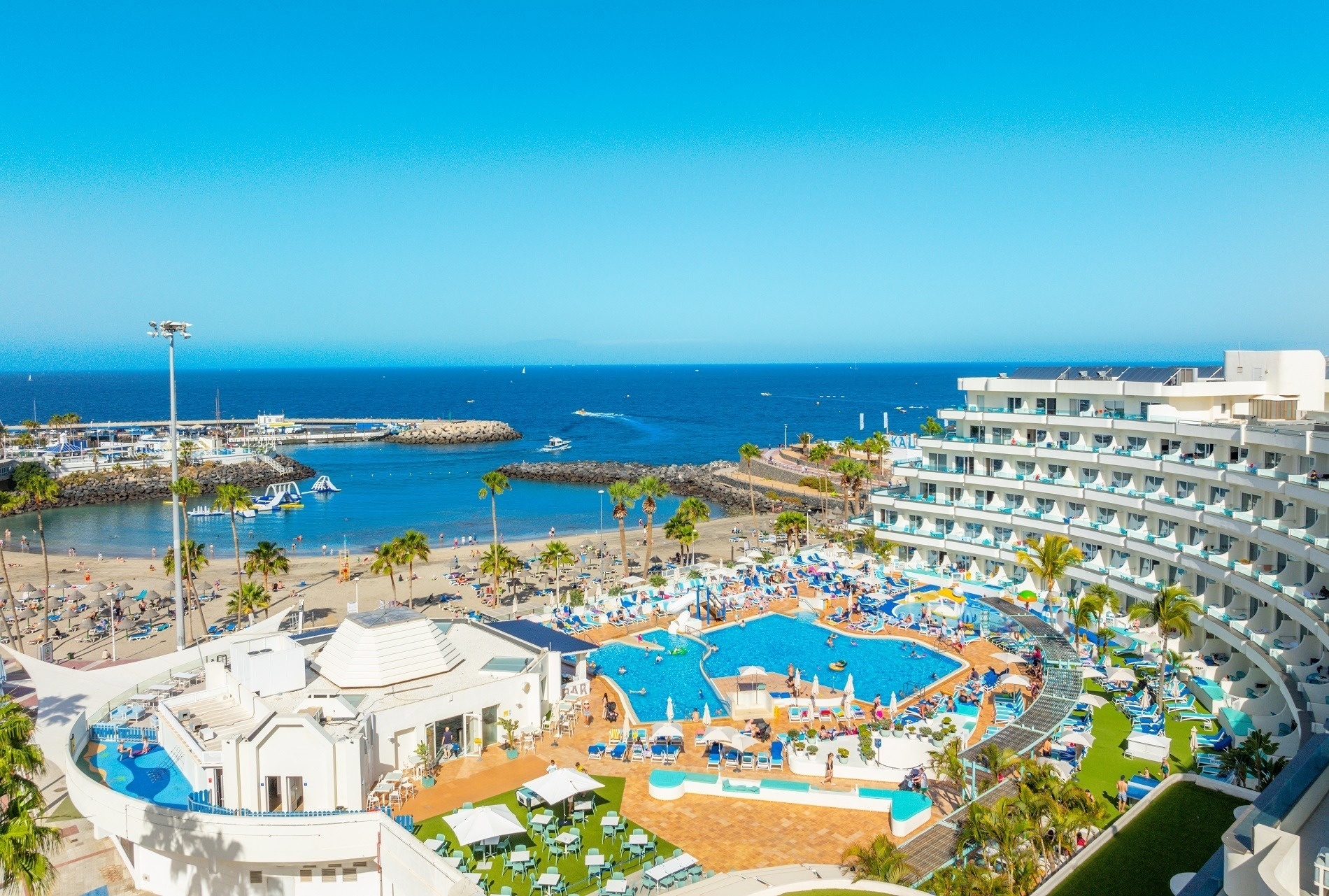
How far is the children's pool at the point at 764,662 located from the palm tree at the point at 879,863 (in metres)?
11.6

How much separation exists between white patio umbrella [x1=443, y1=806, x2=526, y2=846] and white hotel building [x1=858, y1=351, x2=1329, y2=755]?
21.0 m

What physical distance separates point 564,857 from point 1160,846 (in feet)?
44.6

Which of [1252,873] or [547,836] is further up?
[1252,873]

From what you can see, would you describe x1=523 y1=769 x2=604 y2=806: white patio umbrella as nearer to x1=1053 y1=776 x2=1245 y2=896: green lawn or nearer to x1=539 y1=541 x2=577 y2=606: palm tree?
x1=1053 y1=776 x2=1245 y2=896: green lawn

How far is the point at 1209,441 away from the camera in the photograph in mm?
38688

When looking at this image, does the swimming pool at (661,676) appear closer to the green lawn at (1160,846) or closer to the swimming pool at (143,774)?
the green lawn at (1160,846)

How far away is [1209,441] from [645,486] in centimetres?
2929

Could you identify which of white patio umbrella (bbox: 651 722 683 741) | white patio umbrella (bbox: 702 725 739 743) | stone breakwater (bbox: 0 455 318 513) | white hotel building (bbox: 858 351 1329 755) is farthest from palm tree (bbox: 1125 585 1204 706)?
stone breakwater (bbox: 0 455 318 513)

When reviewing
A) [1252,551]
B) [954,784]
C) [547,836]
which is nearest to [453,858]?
[547,836]

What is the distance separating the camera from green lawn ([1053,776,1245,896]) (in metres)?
18.8

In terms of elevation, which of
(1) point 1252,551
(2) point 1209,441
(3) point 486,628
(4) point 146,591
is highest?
(2) point 1209,441

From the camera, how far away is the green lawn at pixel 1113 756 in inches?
1003

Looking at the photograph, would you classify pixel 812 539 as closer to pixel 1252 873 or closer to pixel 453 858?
pixel 453 858

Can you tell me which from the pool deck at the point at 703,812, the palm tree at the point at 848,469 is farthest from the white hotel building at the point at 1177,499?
the pool deck at the point at 703,812
